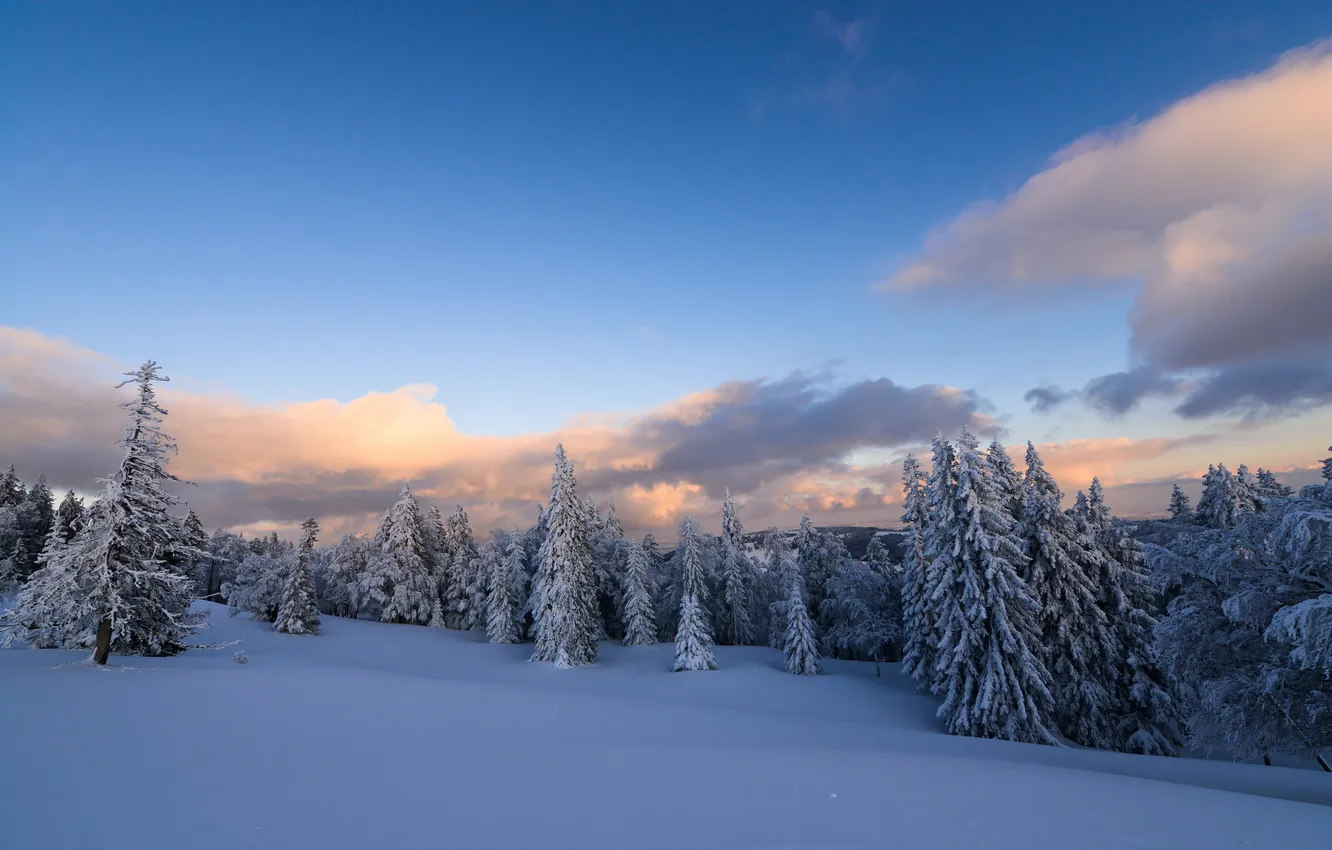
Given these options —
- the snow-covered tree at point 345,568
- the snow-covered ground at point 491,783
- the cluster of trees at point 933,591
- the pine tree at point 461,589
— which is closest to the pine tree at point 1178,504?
the cluster of trees at point 933,591

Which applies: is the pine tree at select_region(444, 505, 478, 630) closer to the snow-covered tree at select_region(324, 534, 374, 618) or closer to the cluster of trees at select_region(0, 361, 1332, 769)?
the cluster of trees at select_region(0, 361, 1332, 769)

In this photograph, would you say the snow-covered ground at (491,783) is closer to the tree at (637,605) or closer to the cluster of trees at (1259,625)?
the cluster of trees at (1259,625)

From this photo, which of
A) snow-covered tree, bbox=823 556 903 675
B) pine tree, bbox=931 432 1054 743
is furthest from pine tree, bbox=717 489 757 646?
pine tree, bbox=931 432 1054 743

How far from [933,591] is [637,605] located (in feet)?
88.8

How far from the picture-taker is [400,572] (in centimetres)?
5519

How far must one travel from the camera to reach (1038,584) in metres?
29.5

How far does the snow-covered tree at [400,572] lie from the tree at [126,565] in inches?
1318

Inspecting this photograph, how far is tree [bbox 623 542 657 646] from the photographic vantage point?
4975 cm

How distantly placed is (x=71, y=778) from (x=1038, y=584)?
1422 inches

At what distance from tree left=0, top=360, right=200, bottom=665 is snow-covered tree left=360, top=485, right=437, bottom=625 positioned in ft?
110

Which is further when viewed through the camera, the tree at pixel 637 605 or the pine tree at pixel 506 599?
the tree at pixel 637 605

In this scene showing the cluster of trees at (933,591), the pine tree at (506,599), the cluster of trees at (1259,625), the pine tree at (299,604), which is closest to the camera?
the cluster of trees at (1259,625)

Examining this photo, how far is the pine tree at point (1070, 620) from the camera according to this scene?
28.5 m

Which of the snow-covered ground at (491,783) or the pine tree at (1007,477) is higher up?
the pine tree at (1007,477)
